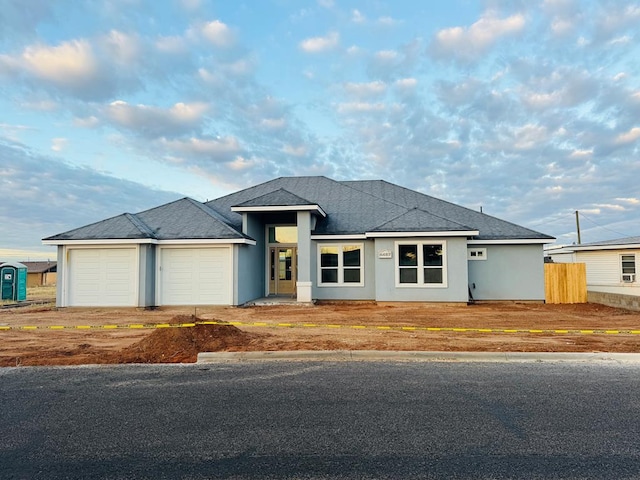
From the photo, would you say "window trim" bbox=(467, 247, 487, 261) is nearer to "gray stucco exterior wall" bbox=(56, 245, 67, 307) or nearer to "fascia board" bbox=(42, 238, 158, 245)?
"fascia board" bbox=(42, 238, 158, 245)

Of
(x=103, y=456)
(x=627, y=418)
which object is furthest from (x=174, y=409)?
(x=627, y=418)

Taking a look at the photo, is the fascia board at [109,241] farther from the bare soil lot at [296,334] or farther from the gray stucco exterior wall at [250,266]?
the gray stucco exterior wall at [250,266]

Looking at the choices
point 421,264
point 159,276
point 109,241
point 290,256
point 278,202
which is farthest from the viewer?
point 290,256

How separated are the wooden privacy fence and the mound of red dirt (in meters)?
16.0

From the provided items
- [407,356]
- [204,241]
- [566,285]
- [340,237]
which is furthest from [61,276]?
[566,285]

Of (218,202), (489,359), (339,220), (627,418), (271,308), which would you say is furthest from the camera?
(218,202)

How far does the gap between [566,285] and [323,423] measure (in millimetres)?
19046

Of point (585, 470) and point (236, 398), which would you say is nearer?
point (585, 470)

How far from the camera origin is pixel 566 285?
19.9 meters

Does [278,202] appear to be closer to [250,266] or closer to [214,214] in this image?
[250,266]

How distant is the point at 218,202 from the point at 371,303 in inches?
413

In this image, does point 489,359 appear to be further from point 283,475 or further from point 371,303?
point 371,303

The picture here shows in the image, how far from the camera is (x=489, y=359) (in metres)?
8.01

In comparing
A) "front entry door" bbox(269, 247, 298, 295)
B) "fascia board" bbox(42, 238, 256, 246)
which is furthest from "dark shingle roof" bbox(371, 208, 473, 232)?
"fascia board" bbox(42, 238, 256, 246)
